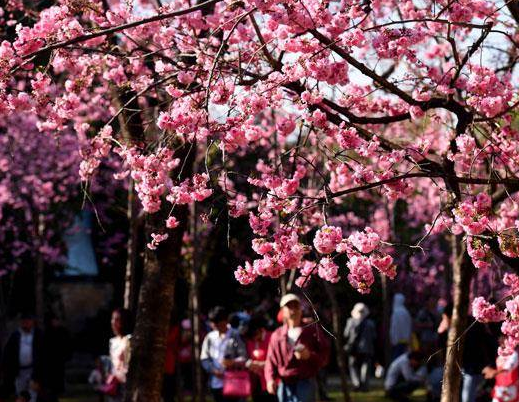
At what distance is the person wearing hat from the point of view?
1048 cm

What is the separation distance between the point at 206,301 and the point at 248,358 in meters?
17.4

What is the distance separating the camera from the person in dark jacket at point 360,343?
22.0 meters

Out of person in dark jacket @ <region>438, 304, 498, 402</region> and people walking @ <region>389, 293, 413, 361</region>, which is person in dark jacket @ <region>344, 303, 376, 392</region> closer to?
people walking @ <region>389, 293, 413, 361</region>

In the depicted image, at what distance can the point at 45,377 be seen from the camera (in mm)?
13914

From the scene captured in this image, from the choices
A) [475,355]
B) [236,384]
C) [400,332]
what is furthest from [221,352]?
[400,332]

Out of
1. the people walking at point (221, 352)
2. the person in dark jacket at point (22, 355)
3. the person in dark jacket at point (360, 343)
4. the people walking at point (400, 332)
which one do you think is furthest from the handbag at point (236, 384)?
the person in dark jacket at point (360, 343)

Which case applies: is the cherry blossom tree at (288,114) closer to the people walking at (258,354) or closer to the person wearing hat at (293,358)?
the person wearing hat at (293,358)

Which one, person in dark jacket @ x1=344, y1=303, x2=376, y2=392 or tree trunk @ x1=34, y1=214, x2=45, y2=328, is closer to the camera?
person in dark jacket @ x1=344, y1=303, x2=376, y2=392

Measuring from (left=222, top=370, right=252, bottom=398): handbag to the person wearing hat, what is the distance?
1.41 meters

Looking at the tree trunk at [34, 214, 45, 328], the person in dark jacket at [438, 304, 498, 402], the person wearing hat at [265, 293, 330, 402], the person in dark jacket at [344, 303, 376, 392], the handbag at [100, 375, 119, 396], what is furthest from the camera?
the tree trunk at [34, 214, 45, 328]

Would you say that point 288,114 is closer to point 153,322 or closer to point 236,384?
point 153,322

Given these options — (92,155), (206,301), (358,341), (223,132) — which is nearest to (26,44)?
(223,132)

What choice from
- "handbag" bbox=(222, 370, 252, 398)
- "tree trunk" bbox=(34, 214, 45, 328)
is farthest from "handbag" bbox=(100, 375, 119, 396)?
"tree trunk" bbox=(34, 214, 45, 328)

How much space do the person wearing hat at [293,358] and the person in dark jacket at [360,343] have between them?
11.1 meters
